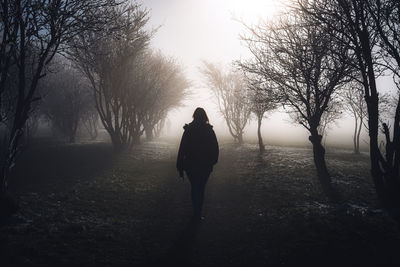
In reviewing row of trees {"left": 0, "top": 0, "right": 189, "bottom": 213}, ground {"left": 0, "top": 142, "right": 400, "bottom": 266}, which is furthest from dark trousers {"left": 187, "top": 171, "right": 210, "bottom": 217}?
row of trees {"left": 0, "top": 0, "right": 189, "bottom": 213}

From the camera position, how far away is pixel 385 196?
733 centimetres

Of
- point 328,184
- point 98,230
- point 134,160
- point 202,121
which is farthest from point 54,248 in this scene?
point 134,160

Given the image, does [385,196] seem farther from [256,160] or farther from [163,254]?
[256,160]

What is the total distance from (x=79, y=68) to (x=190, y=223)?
1474 cm

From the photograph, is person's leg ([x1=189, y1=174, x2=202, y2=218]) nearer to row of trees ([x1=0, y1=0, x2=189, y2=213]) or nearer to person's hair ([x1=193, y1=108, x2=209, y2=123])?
person's hair ([x1=193, y1=108, x2=209, y2=123])

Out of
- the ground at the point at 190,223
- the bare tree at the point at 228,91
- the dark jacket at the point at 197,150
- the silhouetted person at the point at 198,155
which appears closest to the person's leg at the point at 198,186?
the silhouetted person at the point at 198,155

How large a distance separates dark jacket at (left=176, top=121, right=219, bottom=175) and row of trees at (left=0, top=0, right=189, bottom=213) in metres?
3.26

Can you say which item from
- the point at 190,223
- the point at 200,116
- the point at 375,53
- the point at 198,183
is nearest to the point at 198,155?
the point at 198,183

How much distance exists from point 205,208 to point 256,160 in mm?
9066

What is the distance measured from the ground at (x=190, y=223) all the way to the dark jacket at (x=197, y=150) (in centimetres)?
144

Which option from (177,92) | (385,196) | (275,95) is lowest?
(385,196)

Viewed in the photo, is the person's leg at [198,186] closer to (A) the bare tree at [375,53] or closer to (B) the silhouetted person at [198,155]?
(B) the silhouetted person at [198,155]

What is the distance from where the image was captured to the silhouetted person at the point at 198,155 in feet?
21.8

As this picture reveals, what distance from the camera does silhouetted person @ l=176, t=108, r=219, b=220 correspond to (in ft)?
21.8
